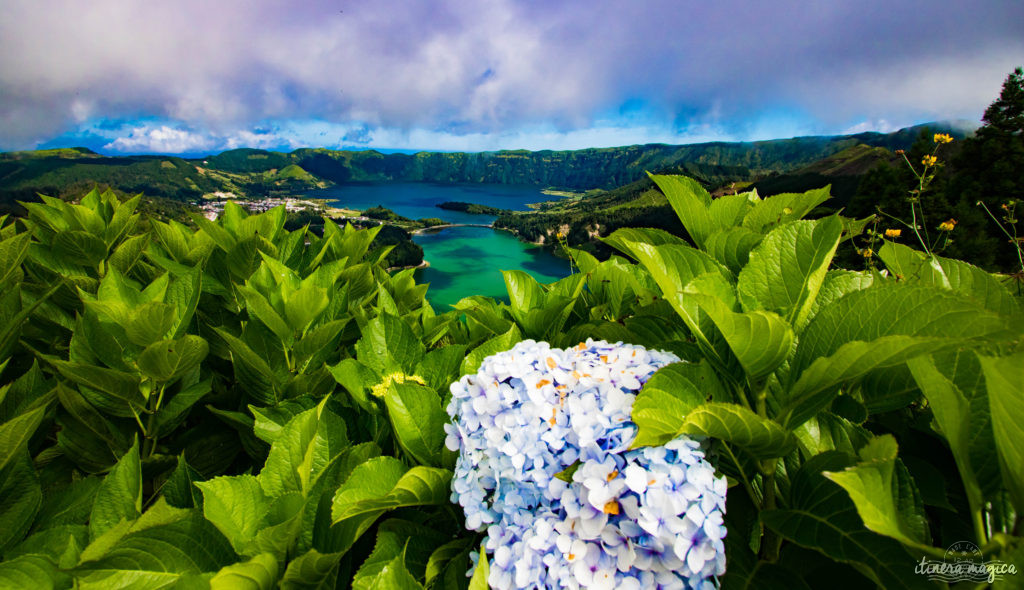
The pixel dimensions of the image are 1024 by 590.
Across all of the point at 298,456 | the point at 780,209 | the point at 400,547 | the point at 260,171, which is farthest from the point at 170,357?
the point at 260,171

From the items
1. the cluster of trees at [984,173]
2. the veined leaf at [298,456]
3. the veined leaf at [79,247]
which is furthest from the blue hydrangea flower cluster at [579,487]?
the cluster of trees at [984,173]

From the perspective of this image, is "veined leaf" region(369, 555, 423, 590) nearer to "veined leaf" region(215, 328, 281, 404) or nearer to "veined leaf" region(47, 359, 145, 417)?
"veined leaf" region(215, 328, 281, 404)

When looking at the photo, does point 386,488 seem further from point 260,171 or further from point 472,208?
point 260,171

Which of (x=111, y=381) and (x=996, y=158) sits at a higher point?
(x=996, y=158)

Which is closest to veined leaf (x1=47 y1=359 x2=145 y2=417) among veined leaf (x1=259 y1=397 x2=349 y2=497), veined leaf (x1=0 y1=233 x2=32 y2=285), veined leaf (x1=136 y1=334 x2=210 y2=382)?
veined leaf (x1=136 y1=334 x2=210 y2=382)

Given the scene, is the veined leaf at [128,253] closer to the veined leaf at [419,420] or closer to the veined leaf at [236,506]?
the veined leaf at [236,506]

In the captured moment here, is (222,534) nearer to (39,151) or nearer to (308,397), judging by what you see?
(308,397)

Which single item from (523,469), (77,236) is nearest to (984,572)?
(523,469)
